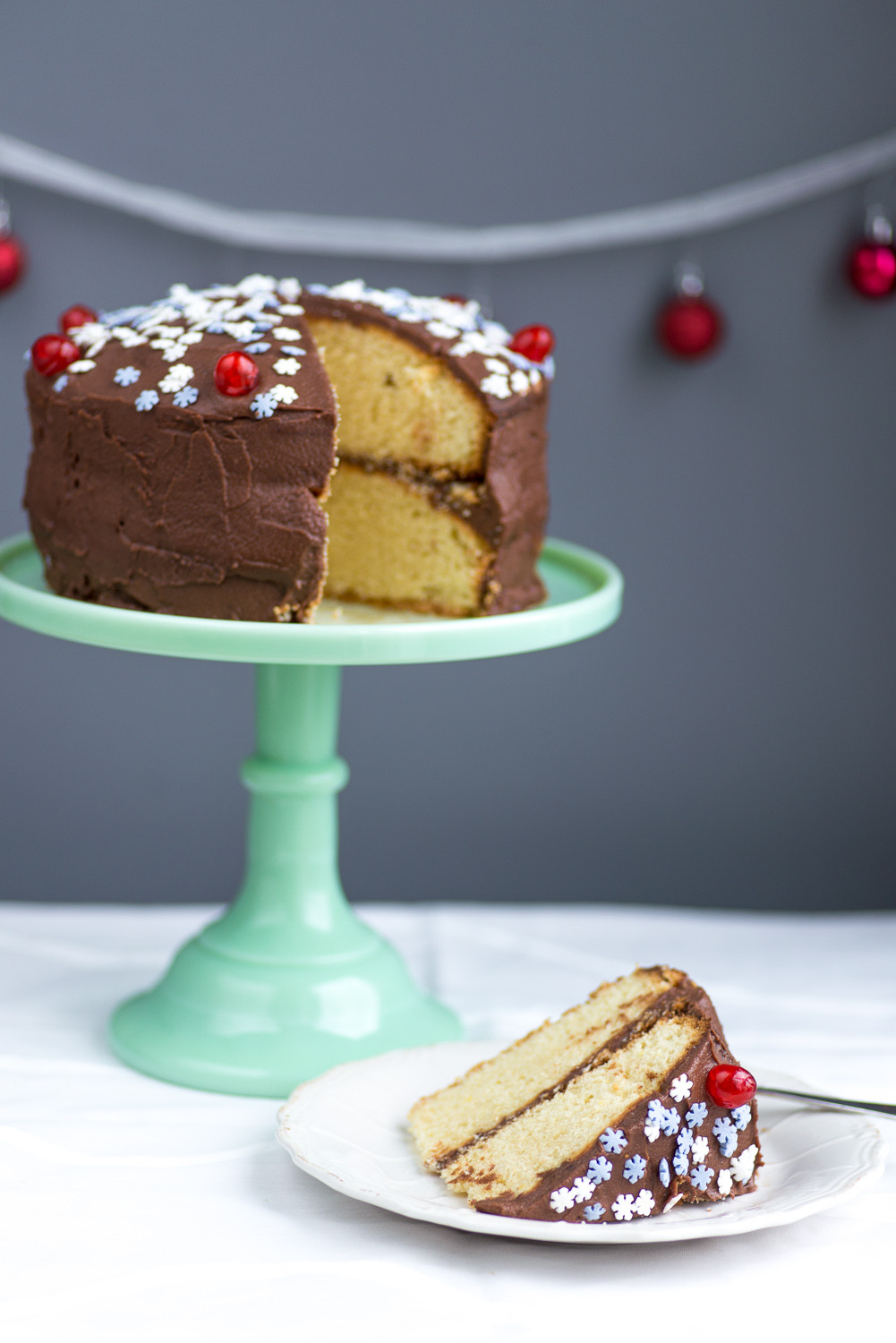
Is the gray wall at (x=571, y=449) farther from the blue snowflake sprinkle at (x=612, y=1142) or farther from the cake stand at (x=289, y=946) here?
the blue snowflake sprinkle at (x=612, y=1142)

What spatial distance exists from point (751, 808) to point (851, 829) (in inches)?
7.1

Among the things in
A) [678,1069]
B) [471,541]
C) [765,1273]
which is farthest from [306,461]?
[765,1273]

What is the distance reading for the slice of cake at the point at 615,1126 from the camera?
124 cm

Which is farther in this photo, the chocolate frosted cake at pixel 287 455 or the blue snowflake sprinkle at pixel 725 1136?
the chocolate frosted cake at pixel 287 455

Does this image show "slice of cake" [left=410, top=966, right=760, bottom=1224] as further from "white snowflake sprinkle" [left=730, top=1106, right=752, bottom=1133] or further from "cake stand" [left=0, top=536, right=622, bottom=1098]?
"cake stand" [left=0, top=536, right=622, bottom=1098]

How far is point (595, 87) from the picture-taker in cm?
231

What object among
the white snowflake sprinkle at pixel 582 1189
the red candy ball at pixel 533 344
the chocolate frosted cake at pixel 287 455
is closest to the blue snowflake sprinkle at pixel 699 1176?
the white snowflake sprinkle at pixel 582 1189

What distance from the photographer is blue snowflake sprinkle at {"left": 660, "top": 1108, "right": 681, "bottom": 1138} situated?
49.5 inches

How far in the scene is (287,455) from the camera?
1505 millimetres

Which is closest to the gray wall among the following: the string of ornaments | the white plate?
the string of ornaments

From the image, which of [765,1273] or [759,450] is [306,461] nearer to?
[765,1273]

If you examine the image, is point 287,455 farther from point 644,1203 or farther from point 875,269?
point 875,269

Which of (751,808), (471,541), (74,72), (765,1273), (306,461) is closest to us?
(765,1273)

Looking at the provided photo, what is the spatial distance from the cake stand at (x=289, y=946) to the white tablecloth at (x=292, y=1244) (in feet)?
0.17
